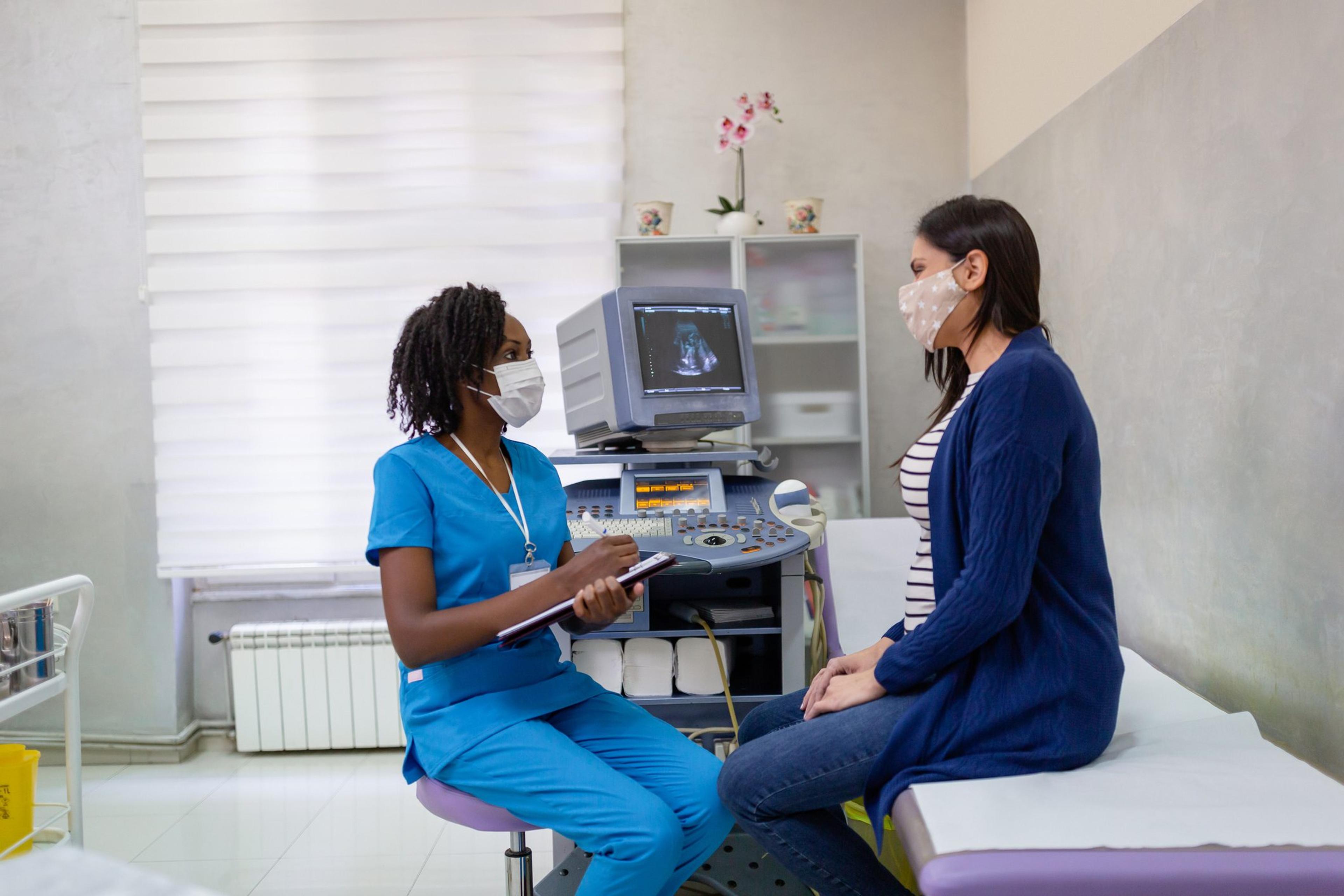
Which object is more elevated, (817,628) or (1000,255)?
(1000,255)

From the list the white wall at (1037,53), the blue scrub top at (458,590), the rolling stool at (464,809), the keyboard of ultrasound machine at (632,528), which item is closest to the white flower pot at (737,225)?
the white wall at (1037,53)

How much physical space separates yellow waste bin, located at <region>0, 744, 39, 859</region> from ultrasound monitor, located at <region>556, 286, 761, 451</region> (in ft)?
4.54

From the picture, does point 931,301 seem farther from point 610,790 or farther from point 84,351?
point 84,351

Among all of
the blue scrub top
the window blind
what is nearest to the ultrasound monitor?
the blue scrub top

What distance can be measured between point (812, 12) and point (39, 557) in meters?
3.33

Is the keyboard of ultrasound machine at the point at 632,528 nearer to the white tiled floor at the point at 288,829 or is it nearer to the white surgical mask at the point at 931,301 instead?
the white surgical mask at the point at 931,301

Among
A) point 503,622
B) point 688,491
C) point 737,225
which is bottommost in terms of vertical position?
point 503,622

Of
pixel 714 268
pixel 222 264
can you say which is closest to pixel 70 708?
pixel 222 264

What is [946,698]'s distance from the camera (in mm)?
1339

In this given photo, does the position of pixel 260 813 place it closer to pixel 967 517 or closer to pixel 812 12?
pixel 967 517

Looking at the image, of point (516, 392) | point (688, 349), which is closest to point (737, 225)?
point (688, 349)

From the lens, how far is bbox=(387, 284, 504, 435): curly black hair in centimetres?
169

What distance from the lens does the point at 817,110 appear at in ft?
11.1

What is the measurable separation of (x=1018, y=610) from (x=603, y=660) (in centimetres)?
118
